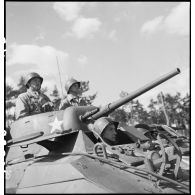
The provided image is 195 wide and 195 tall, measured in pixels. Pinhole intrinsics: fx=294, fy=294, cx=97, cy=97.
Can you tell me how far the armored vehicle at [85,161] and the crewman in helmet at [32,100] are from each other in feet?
1.35

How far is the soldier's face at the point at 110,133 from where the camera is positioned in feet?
20.2

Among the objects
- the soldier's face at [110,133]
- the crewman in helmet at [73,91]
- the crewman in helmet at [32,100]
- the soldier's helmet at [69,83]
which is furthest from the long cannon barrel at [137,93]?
Answer: the soldier's helmet at [69,83]

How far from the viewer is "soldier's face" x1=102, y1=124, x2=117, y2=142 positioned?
242 inches

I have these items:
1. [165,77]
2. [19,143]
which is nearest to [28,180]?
[19,143]

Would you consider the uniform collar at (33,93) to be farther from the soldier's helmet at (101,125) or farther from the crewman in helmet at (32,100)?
the soldier's helmet at (101,125)

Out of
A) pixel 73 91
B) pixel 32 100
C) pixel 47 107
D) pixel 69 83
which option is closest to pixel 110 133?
pixel 47 107

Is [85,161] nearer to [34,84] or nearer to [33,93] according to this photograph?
[33,93]

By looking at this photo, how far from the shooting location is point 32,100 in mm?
7605

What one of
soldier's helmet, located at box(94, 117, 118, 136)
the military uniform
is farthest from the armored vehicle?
the military uniform

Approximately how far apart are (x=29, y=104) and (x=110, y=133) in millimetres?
2363

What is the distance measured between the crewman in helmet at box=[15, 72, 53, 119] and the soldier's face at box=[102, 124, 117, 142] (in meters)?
2.12

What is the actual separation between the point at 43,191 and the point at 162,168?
1.89 m

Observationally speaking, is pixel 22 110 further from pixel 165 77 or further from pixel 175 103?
pixel 175 103

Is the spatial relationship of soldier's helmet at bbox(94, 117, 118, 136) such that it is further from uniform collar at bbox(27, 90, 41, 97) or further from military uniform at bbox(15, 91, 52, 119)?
uniform collar at bbox(27, 90, 41, 97)
